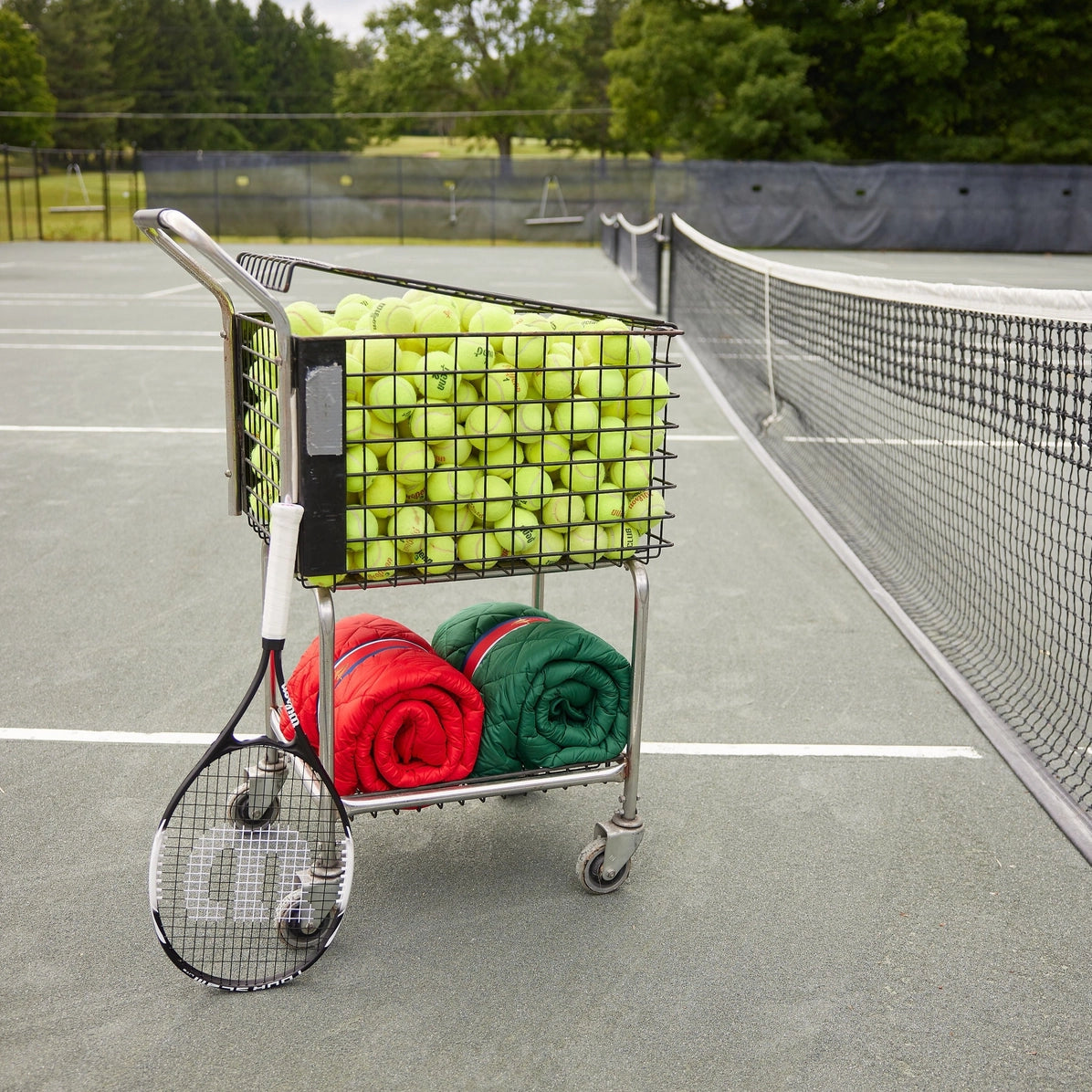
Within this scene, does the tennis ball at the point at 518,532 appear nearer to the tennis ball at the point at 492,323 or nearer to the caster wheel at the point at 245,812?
the tennis ball at the point at 492,323

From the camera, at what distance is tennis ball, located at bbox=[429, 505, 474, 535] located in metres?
2.68

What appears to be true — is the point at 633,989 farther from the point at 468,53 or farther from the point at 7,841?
the point at 468,53

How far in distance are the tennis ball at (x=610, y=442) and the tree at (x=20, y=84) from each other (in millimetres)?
63041

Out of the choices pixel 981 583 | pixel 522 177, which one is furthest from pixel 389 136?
pixel 981 583

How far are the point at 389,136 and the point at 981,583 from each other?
6247 cm

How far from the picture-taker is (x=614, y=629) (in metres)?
4.81

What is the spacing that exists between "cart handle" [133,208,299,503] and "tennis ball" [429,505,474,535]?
0.35 metres

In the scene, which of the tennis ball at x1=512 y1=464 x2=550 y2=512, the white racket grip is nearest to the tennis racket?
the white racket grip

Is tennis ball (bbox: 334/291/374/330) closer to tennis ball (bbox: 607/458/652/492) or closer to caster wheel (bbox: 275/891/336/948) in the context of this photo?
tennis ball (bbox: 607/458/652/492)

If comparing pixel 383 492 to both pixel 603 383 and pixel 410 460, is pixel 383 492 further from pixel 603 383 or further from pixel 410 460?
pixel 603 383

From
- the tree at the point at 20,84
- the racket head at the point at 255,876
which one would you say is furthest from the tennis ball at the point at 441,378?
the tree at the point at 20,84

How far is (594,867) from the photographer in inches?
115

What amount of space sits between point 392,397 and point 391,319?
0.73 ft

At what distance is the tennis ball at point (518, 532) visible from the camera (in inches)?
107
